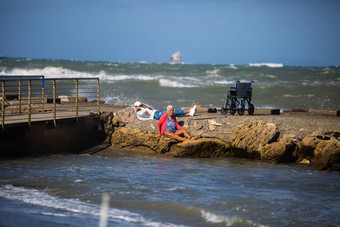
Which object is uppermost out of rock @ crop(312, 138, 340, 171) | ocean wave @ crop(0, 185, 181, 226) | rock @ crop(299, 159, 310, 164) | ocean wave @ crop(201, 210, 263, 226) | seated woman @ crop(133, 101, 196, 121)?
seated woman @ crop(133, 101, 196, 121)

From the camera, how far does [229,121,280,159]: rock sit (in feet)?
31.1

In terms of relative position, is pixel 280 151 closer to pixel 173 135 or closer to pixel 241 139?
pixel 241 139

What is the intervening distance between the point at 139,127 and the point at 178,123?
1045 mm

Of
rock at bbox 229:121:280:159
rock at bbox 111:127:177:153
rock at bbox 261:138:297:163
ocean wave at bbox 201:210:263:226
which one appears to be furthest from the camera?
rock at bbox 111:127:177:153

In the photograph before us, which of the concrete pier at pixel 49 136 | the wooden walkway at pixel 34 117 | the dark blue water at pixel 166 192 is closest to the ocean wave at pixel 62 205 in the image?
the dark blue water at pixel 166 192

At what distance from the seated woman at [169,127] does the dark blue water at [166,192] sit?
822 millimetres

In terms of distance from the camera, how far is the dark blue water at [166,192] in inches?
224

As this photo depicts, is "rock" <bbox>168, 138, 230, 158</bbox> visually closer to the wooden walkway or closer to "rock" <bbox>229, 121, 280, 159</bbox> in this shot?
"rock" <bbox>229, 121, 280, 159</bbox>

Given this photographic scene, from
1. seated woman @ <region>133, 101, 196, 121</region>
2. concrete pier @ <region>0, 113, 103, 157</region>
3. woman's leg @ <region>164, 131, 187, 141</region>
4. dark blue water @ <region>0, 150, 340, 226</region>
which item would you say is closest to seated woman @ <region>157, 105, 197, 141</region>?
woman's leg @ <region>164, 131, 187, 141</region>

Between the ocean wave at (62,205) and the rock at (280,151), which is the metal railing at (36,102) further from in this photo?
the rock at (280,151)

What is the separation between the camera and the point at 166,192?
6.91 meters

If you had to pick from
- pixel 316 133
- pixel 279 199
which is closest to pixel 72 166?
pixel 279 199

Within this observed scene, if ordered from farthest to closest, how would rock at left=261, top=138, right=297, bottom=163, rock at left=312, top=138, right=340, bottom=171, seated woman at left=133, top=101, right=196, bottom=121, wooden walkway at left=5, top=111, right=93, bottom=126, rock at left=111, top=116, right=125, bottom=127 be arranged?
seated woman at left=133, top=101, right=196, bottom=121
rock at left=111, top=116, right=125, bottom=127
wooden walkway at left=5, top=111, right=93, bottom=126
rock at left=261, top=138, right=297, bottom=163
rock at left=312, top=138, right=340, bottom=171

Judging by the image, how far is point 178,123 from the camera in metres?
10.8
